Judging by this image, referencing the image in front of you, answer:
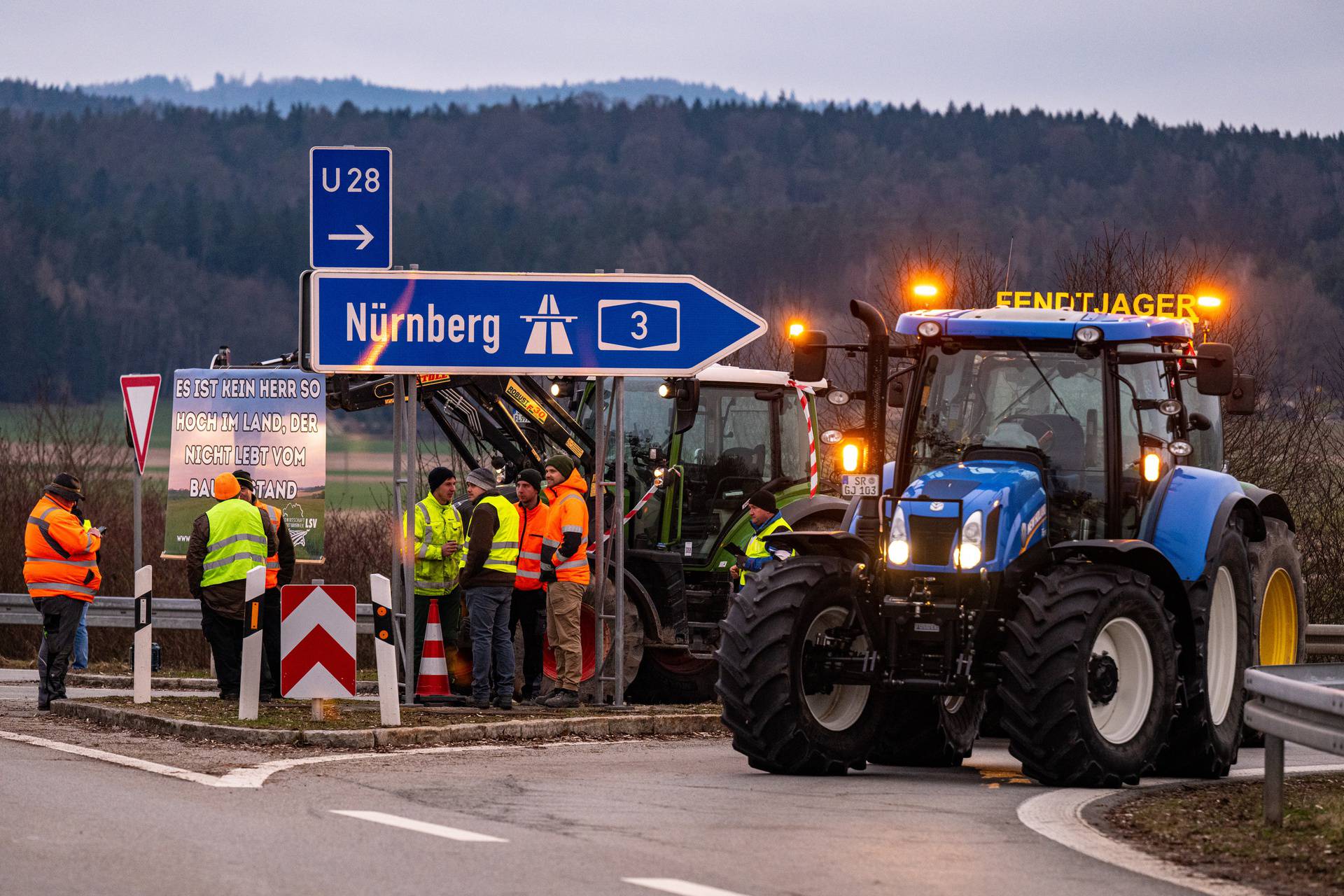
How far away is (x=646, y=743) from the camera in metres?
14.9

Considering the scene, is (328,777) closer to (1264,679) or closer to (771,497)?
(1264,679)

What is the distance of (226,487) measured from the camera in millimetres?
17375

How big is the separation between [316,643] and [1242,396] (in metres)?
6.63

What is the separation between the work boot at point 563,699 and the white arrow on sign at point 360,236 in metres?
3.93

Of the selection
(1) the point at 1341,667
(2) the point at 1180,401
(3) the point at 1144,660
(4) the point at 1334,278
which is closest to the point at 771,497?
(2) the point at 1180,401

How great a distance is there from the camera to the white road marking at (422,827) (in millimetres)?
9242

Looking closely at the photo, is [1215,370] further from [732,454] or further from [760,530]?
[732,454]

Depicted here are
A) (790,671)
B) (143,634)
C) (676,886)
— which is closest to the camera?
(676,886)

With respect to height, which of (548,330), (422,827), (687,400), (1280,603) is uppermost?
(548,330)

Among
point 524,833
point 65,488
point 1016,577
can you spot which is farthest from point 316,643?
point 524,833

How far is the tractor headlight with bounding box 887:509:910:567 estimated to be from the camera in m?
12.3

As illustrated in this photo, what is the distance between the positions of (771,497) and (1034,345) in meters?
4.80

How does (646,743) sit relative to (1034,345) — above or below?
below

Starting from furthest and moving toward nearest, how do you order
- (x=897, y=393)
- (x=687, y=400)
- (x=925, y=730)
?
(x=687, y=400) < (x=897, y=393) < (x=925, y=730)
